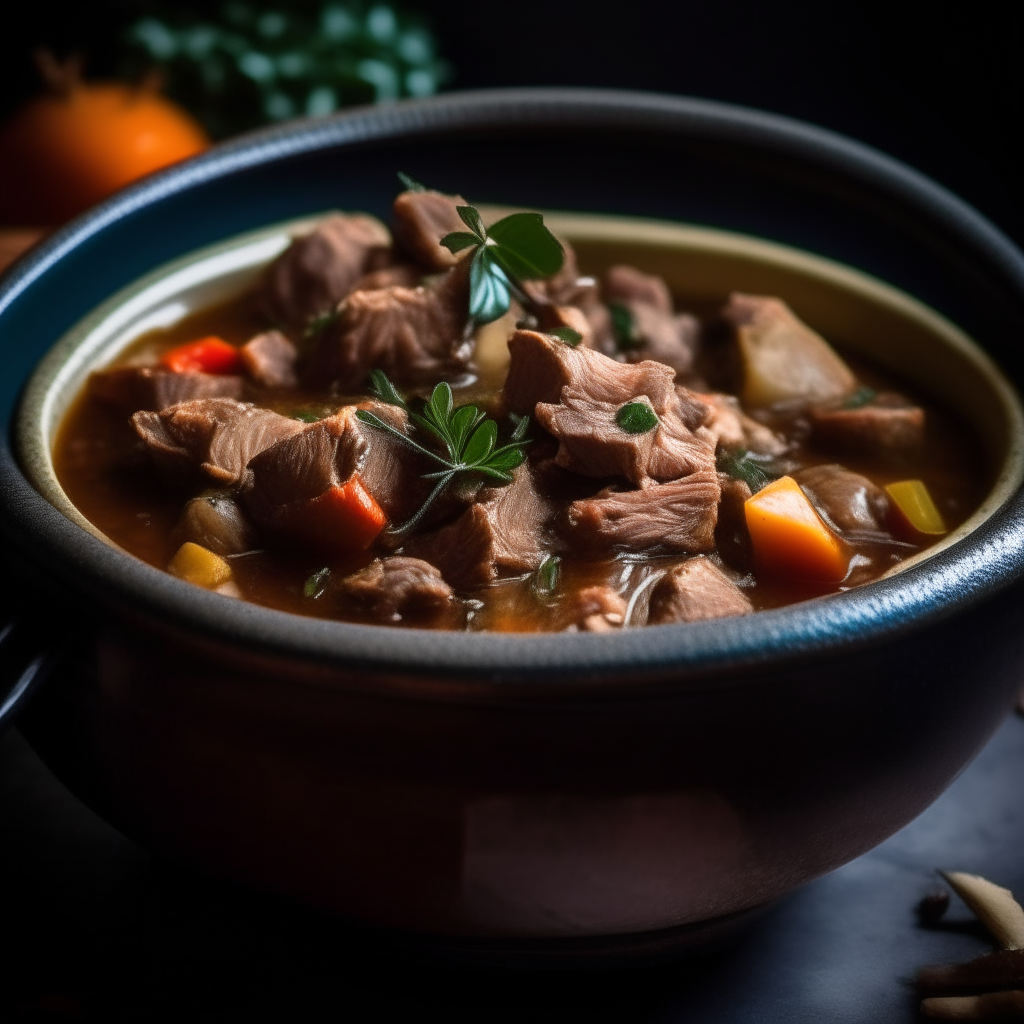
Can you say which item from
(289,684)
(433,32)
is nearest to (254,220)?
(289,684)

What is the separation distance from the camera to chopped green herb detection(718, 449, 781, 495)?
2391 mm

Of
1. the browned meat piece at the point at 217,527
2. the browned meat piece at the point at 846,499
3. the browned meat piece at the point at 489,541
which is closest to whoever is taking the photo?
the browned meat piece at the point at 489,541

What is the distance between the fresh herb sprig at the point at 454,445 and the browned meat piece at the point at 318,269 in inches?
26.7

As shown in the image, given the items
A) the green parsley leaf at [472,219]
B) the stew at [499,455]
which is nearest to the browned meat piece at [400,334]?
the stew at [499,455]

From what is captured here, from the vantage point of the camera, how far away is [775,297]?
3125mm

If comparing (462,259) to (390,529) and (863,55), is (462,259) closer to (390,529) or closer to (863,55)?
(390,529)

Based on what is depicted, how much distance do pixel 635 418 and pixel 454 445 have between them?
27cm

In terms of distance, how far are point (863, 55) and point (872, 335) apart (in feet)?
8.31

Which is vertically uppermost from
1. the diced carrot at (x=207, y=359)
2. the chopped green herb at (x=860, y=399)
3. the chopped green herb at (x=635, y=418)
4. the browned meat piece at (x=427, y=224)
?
the browned meat piece at (x=427, y=224)

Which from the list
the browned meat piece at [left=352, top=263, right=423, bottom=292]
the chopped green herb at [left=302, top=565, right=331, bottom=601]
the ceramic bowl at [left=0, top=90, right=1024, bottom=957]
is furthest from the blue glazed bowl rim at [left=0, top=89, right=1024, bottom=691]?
the browned meat piece at [left=352, top=263, right=423, bottom=292]

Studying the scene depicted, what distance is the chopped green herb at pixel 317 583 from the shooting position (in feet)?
6.91

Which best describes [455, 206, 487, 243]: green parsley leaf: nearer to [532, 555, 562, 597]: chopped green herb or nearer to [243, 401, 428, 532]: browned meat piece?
[243, 401, 428, 532]: browned meat piece

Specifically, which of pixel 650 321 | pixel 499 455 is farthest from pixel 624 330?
pixel 499 455

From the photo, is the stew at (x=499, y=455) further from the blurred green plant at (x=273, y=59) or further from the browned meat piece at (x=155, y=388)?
the blurred green plant at (x=273, y=59)
